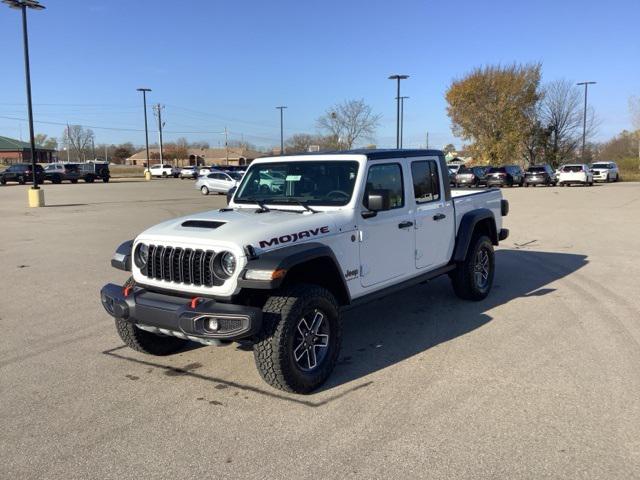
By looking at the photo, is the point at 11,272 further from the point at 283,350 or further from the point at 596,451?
the point at 596,451

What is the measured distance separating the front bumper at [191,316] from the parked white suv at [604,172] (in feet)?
141

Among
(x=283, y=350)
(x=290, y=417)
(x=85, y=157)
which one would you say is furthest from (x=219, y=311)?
(x=85, y=157)

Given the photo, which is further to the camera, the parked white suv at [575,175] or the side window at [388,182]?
the parked white suv at [575,175]

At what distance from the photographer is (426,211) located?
5883 mm

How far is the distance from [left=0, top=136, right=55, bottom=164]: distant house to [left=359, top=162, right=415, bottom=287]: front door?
10327 centimetres

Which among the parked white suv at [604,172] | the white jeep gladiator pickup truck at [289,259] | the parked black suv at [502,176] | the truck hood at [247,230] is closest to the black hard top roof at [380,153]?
the white jeep gladiator pickup truck at [289,259]

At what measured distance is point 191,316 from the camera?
390 centimetres

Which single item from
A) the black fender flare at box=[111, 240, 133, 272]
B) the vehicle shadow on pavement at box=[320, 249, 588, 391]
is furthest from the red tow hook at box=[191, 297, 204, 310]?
the vehicle shadow on pavement at box=[320, 249, 588, 391]

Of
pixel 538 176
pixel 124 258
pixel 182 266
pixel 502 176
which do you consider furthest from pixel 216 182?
pixel 182 266

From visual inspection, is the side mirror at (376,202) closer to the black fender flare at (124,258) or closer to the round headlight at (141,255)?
the round headlight at (141,255)

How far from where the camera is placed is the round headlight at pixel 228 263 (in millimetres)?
4066

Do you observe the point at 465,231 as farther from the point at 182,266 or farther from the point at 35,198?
the point at 35,198

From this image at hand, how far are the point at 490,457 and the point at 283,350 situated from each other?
5.13 ft

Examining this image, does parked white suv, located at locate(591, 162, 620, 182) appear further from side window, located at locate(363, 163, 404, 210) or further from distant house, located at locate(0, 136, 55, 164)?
distant house, located at locate(0, 136, 55, 164)
